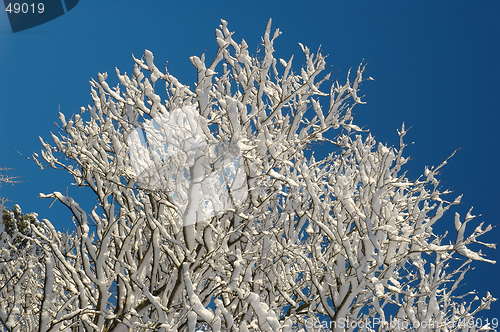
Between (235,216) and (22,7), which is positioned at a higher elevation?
(22,7)

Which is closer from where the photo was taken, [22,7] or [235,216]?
[235,216]

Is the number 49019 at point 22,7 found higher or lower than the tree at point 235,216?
higher

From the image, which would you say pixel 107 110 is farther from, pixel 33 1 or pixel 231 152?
pixel 33 1

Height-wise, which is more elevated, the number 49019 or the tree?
the number 49019

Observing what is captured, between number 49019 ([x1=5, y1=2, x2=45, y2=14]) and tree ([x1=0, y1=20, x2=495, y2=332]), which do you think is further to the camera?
number 49019 ([x1=5, y1=2, x2=45, y2=14])

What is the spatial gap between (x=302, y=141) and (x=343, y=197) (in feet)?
5.99

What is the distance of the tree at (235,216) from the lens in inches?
262

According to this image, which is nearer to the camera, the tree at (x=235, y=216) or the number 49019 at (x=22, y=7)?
the tree at (x=235, y=216)

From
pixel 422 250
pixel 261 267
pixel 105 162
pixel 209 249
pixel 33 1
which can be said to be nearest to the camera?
pixel 422 250

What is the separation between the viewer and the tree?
6.64 m

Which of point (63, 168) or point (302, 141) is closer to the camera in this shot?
point (302, 141)

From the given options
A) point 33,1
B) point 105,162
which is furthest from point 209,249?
point 33,1

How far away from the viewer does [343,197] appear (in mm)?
6742

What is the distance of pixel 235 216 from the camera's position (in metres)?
7.72
